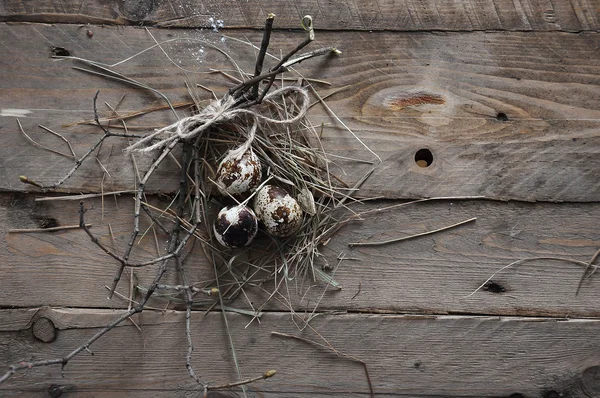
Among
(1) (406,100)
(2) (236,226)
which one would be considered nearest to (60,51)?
(2) (236,226)

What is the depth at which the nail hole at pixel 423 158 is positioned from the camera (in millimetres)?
1099

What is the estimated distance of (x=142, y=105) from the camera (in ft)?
3.59

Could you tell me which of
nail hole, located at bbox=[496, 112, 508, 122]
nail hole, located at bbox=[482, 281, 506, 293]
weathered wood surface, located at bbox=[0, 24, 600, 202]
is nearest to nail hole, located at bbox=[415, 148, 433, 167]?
weathered wood surface, located at bbox=[0, 24, 600, 202]

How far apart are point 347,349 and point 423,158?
390mm

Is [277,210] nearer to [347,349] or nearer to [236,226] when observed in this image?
[236,226]

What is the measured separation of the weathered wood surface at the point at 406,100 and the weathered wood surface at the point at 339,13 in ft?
0.07

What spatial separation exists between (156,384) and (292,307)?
0.30m

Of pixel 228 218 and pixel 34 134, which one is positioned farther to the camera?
pixel 34 134

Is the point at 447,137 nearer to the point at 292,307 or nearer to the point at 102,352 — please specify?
the point at 292,307

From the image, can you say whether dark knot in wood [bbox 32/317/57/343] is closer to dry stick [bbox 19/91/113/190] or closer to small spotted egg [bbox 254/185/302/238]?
dry stick [bbox 19/91/113/190]

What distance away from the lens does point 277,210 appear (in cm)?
99

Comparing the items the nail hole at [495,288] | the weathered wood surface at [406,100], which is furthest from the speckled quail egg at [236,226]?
the nail hole at [495,288]

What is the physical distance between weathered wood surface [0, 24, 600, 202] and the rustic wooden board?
40 mm

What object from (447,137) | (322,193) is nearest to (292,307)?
(322,193)
